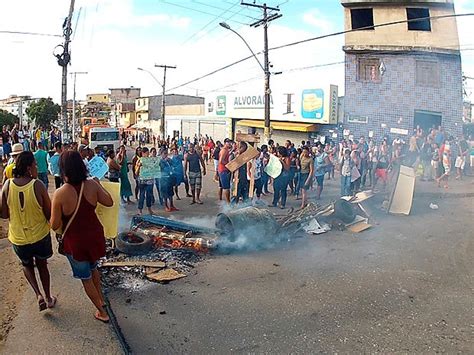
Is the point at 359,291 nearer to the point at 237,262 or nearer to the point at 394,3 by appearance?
the point at 237,262

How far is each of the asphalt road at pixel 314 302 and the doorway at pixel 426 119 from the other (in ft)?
52.0

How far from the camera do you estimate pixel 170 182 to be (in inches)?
404

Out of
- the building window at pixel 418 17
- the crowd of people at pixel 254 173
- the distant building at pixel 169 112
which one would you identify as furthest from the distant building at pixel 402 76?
the distant building at pixel 169 112

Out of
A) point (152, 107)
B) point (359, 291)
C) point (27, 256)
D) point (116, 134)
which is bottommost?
point (359, 291)

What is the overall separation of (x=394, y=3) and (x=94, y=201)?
2275cm

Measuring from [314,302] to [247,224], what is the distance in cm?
226

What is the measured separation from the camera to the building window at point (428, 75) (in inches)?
861

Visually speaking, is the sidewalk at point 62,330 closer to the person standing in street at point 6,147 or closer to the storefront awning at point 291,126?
the person standing in street at point 6,147

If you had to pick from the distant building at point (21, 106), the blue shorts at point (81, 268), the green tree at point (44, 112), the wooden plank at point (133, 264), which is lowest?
the wooden plank at point (133, 264)

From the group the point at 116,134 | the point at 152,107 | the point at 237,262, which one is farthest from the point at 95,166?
the point at 152,107

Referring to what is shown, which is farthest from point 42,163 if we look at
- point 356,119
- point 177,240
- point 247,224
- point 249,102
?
point 249,102

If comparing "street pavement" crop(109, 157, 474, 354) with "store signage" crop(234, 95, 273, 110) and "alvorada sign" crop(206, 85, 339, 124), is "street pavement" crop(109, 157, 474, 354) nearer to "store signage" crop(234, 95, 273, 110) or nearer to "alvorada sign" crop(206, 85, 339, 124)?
"alvorada sign" crop(206, 85, 339, 124)

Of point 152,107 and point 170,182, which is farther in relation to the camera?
point 152,107

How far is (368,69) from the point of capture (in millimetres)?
23359
